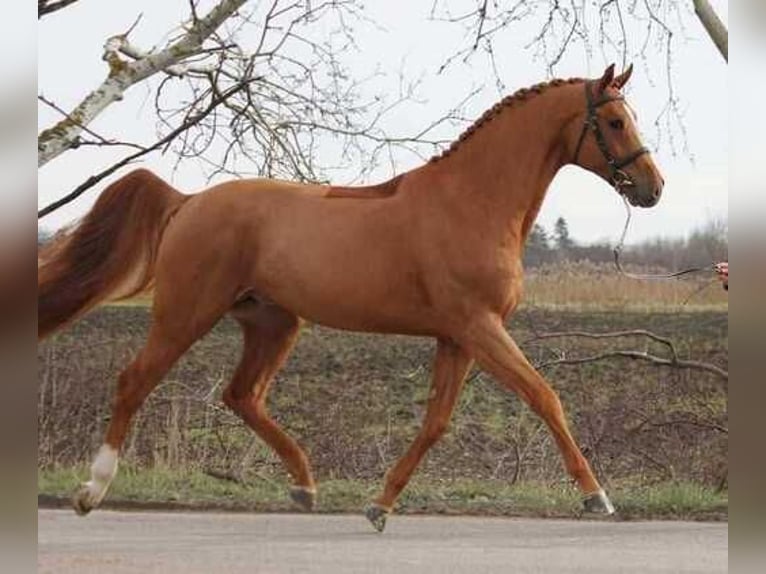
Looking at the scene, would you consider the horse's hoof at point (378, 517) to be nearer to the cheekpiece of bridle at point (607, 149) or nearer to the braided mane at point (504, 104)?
the braided mane at point (504, 104)

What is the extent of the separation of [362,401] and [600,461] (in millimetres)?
809

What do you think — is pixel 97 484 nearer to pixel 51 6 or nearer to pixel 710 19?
pixel 51 6

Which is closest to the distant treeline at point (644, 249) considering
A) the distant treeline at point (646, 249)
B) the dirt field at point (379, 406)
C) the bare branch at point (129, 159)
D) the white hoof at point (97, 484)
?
the distant treeline at point (646, 249)

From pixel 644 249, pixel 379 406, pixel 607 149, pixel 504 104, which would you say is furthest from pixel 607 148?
pixel 379 406

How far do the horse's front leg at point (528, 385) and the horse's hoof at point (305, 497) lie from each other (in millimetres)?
666

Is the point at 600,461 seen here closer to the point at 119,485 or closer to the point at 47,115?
the point at 119,485

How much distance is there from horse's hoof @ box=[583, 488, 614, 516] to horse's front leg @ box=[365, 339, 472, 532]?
1.49 ft

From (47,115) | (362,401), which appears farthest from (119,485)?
(47,115)

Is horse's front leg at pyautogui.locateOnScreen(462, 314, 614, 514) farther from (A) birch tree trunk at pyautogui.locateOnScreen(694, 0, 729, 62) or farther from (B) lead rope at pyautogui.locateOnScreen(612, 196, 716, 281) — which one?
(A) birch tree trunk at pyautogui.locateOnScreen(694, 0, 729, 62)

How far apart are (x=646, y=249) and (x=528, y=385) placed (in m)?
0.66

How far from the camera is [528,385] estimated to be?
3506mm

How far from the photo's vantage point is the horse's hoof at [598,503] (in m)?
3.54

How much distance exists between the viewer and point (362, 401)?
421 centimetres

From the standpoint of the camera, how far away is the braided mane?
3.61 meters
